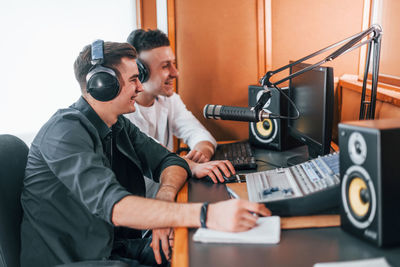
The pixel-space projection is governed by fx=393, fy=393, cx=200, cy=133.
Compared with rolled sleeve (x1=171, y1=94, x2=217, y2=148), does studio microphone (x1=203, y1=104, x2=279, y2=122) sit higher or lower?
higher

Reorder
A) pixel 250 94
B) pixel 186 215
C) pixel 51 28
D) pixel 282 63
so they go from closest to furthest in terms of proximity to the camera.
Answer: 1. pixel 186 215
2. pixel 250 94
3. pixel 51 28
4. pixel 282 63

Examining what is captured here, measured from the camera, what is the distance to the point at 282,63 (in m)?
2.46

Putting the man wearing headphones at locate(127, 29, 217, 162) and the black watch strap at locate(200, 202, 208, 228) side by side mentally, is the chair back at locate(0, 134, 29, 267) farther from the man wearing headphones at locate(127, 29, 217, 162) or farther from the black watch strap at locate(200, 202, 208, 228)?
the man wearing headphones at locate(127, 29, 217, 162)

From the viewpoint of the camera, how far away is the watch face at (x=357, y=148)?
86 centimetres

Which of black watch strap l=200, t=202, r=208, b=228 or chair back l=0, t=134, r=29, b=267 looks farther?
chair back l=0, t=134, r=29, b=267

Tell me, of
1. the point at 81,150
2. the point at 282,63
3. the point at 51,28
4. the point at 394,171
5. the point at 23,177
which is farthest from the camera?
the point at 282,63

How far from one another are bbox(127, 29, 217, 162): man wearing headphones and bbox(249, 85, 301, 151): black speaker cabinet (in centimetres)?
24

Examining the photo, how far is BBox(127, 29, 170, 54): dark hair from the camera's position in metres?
2.11

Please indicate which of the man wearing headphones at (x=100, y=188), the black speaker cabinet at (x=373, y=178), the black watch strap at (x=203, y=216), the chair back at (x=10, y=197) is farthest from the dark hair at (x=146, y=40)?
the black speaker cabinet at (x=373, y=178)

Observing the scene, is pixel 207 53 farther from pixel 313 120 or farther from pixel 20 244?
pixel 20 244

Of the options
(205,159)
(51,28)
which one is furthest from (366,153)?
(51,28)

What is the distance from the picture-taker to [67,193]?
1.25 metres

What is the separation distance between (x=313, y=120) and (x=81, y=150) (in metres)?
0.87

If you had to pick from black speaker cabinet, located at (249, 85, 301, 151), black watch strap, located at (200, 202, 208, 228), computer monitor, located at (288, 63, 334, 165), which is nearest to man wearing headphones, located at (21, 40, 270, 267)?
black watch strap, located at (200, 202, 208, 228)
